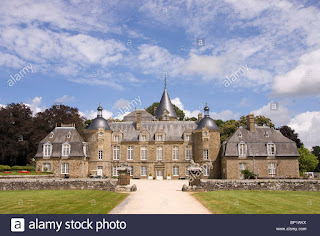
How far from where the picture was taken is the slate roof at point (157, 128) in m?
44.4

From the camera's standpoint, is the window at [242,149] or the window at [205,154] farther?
the window at [205,154]

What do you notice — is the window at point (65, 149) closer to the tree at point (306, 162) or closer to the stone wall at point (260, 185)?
the stone wall at point (260, 185)

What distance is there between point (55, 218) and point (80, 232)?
190cm

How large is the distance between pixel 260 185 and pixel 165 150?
71.1 ft

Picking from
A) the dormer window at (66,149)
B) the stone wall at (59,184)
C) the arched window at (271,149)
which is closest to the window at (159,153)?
the dormer window at (66,149)

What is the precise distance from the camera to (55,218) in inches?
428

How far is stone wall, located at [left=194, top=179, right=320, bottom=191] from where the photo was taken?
75.1 feet

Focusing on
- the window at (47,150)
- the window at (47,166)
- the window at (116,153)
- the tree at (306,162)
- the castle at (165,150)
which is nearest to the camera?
the castle at (165,150)

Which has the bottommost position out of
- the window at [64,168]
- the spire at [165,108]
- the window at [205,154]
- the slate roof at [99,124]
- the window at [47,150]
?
the window at [64,168]

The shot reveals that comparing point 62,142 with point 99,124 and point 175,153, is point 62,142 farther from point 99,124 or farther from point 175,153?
point 175,153

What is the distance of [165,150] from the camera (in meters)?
43.4

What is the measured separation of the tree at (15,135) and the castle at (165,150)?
391 centimetres

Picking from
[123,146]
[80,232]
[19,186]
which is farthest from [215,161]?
[80,232]

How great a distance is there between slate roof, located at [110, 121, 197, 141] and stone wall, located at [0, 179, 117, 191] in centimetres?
2147
